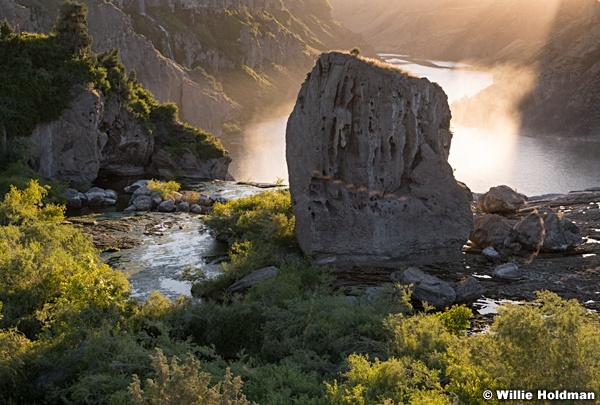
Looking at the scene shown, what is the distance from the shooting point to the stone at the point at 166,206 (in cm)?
5901

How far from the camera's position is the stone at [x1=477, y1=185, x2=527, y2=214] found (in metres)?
57.6

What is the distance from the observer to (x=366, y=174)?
139ft

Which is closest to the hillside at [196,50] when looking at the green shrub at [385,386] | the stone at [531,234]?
the stone at [531,234]

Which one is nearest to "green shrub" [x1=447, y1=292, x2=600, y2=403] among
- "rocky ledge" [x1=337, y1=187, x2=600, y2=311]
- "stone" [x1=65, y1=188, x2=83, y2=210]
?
"rocky ledge" [x1=337, y1=187, x2=600, y2=311]

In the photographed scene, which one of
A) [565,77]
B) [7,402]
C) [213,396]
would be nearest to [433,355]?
[213,396]

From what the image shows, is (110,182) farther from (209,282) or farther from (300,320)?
(300,320)

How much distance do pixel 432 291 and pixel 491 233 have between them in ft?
43.3

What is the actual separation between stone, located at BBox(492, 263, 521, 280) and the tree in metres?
53.6

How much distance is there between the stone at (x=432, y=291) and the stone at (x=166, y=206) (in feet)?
94.4

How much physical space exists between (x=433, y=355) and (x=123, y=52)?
101995 mm

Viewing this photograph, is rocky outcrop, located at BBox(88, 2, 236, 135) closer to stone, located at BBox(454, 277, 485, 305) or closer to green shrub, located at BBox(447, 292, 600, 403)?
stone, located at BBox(454, 277, 485, 305)

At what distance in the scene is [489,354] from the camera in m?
15.4

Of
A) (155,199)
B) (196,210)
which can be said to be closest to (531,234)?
(196,210)

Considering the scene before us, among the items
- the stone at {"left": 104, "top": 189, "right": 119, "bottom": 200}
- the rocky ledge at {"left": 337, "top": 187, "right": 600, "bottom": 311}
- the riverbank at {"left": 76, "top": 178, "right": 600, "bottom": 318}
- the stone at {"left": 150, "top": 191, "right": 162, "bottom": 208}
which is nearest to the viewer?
the rocky ledge at {"left": 337, "top": 187, "right": 600, "bottom": 311}
